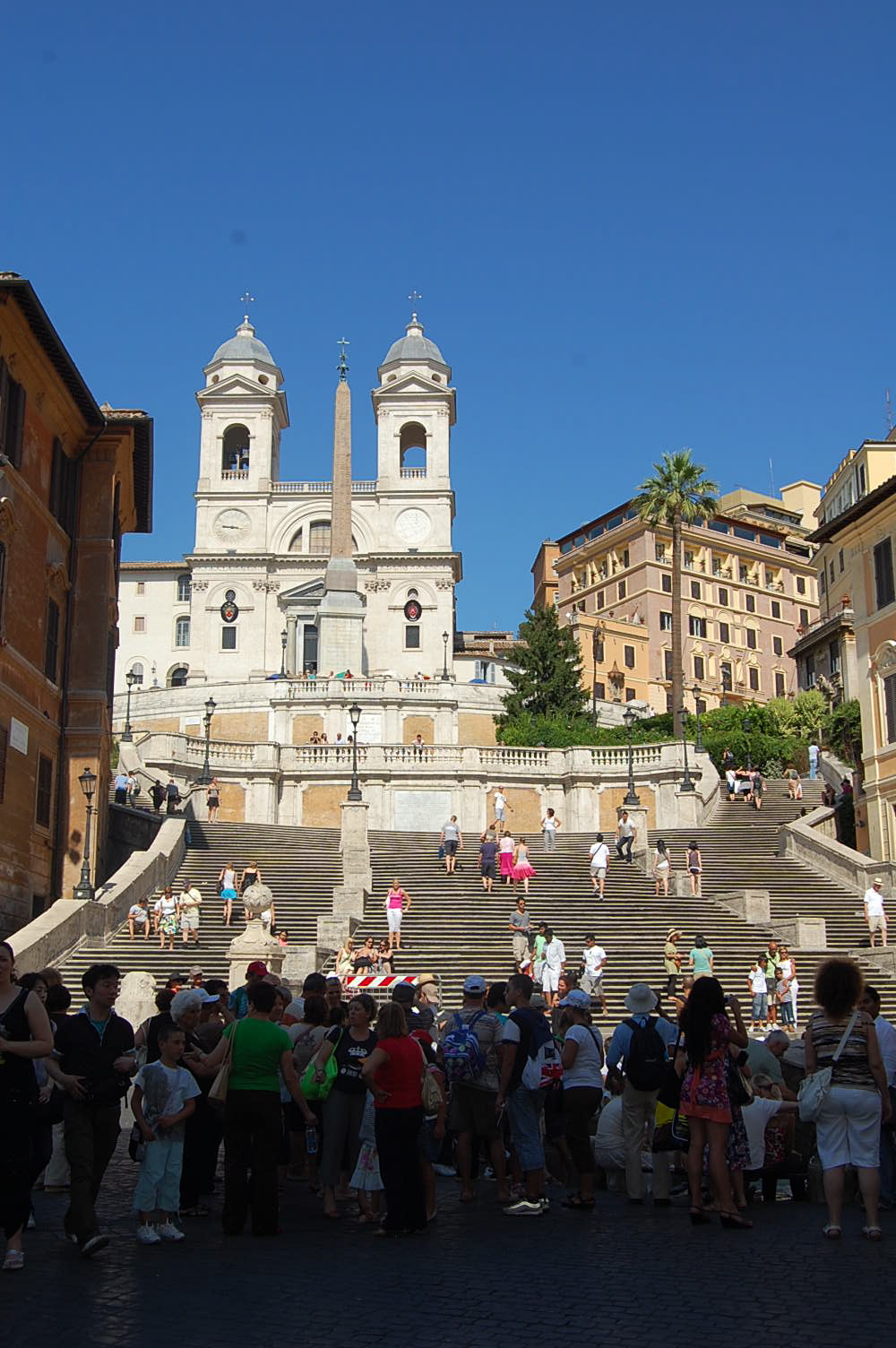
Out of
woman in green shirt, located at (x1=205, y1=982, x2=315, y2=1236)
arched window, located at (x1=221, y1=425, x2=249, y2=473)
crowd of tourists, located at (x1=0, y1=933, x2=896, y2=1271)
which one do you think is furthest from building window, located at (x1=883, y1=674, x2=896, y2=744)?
arched window, located at (x1=221, y1=425, x2=249, y2=473)

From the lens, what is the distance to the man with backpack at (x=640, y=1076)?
11125mm

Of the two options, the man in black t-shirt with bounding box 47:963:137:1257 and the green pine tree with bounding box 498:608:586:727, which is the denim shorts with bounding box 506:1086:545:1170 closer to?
the man in black t-shirt with bounding box 47:963:137:1257

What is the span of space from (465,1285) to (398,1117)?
75.4 inches

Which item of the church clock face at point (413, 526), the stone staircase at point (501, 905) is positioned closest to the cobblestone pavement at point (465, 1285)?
the stone staircase at point (501, 905)

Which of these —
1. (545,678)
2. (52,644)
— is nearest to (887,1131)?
(52,644)

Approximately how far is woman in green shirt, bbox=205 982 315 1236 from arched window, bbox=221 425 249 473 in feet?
273

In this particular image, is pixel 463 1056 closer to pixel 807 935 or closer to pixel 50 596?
pixel 807 935

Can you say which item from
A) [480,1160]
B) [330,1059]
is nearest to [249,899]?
[480,1160]

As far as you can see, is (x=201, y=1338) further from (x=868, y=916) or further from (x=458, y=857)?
(x=458, y=857)

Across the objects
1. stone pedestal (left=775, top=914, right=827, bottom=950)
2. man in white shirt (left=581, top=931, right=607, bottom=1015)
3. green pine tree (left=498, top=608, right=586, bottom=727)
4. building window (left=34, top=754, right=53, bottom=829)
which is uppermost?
→ green pine tree (left=498, top=608, right=586, bottom=727)

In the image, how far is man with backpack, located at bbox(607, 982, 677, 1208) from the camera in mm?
11125

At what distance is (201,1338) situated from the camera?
6957mm

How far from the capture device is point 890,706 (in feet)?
119

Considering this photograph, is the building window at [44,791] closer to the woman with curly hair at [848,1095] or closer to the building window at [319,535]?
the woman with curly hair at [848,1095]
